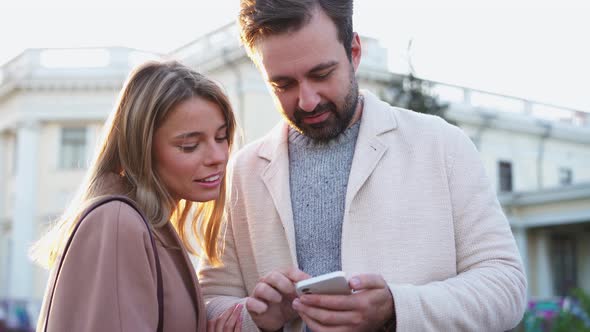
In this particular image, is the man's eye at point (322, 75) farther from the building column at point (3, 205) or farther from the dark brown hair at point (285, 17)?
the building column at point (3, 205)

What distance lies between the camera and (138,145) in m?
2.47

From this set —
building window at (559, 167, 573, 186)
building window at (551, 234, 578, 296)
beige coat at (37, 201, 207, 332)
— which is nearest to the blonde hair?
beige coat at (37, 201, 207, 332)

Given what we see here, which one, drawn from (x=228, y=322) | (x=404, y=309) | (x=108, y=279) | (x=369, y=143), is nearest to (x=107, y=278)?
(x=108, y=279)

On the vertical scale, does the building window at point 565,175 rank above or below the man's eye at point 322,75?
above

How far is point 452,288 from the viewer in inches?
93.7

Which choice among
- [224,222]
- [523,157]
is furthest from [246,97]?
[224,222]

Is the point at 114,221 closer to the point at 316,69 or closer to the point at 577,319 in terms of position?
the point at 316,69

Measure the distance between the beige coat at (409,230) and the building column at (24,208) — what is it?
2386cm

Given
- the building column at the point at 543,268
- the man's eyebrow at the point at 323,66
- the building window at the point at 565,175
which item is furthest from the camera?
the building window at the point at 565,175

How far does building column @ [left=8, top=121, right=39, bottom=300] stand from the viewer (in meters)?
25.2

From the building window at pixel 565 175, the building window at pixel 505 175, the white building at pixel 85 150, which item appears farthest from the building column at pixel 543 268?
the building window at pixel 565 175

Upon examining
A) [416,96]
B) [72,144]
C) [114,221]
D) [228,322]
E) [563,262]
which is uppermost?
[72,144]

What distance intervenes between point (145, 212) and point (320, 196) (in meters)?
0.66

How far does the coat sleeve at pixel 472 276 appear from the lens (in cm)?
233
